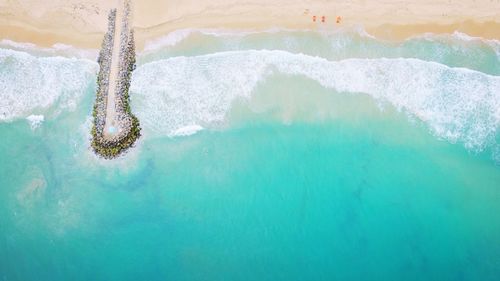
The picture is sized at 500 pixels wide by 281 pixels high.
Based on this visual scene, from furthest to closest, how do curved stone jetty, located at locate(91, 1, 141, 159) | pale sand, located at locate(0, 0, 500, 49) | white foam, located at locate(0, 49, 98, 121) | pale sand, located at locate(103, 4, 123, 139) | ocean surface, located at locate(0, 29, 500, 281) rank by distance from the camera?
1. pale sand, located at locate(0, 0, 500, 49)
2. white foam, located at locate(0, 49, 98, 121)
3. pale sand, located at locate(103, 4, 123, 139)
4. curved stone jetty, located at locate(91, 1, 141, 159)
5. ocean surface, located at locate(0, 29, 500, 281)

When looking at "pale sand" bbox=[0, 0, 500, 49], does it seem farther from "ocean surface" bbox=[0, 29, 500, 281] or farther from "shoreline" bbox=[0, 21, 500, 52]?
"ocean surface" bbox=[0, 29, 500, 281]

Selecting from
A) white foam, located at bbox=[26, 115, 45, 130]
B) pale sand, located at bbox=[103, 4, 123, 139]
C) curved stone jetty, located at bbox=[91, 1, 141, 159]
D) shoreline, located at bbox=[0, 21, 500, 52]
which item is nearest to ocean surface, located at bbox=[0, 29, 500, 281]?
white foam, located at bbox=[26, 115, 45, 130]

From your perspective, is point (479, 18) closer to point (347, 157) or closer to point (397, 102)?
point (397, 102)

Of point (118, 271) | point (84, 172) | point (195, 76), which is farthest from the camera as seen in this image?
point (195, 76)

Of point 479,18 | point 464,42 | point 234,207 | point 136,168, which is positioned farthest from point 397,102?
point 136,168

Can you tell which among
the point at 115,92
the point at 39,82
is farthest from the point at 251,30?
the point at 39,82

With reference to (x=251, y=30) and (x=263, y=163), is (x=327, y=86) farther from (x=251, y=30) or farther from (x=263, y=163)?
(x=263, y=163)

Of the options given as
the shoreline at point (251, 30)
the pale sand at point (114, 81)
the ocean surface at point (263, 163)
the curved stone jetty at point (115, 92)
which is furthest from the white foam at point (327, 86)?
the shoreline at point (251, 30)
